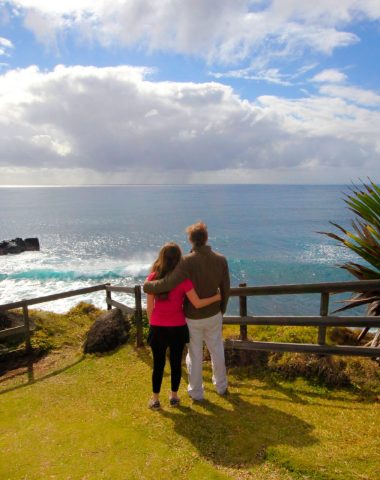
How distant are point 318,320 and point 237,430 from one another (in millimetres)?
2224

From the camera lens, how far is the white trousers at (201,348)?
523 cm

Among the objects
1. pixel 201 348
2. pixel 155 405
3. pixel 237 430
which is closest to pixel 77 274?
pixel 155 405

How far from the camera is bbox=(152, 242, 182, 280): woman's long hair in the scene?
488cm

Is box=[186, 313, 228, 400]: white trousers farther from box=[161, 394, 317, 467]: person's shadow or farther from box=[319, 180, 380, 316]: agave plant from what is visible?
box=[319, 180, 380, 316]: agave plant

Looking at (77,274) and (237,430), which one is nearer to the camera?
(237,430)

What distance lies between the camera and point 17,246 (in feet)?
171

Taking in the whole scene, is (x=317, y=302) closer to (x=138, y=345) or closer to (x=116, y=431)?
(x=138, y=345)

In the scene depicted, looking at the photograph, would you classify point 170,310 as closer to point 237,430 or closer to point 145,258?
point 237,430

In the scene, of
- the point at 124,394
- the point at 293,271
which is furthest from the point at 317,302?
the point at 124,394

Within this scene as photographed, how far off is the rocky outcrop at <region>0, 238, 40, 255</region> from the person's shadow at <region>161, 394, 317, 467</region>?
2016 inches

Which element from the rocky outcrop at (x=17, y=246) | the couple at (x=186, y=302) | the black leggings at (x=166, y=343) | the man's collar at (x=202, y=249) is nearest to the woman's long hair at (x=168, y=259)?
the couple at (x=186, y=302)

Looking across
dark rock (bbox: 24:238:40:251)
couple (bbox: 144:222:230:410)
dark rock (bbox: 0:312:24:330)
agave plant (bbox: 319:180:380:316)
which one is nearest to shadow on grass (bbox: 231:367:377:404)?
couple (bbox: 144:222:230:410)

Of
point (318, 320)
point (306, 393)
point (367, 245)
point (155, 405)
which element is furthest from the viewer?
point (367, 245)

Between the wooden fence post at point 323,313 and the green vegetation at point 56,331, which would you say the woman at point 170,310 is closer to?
the wooden fence post at point 323,313
